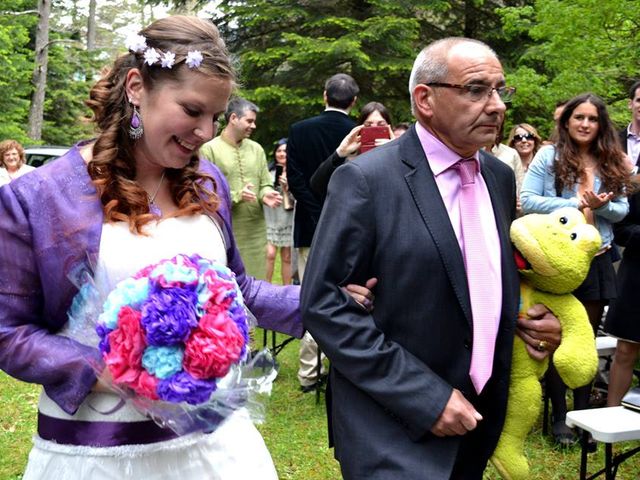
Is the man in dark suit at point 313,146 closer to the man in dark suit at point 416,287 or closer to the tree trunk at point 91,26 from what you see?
the man in dark suit at point 416,287

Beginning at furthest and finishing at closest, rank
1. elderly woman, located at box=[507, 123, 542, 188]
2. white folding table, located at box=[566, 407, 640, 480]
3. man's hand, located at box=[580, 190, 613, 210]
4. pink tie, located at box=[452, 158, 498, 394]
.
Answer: elderly woman, located at box=[507, 123, 542, 188] < man's hand, located at box=[580, 190, 613, 210] < white folding table, located at box=[566, 407, 640, 480] < pink tie, located at box=[452, 158, 498, 394]

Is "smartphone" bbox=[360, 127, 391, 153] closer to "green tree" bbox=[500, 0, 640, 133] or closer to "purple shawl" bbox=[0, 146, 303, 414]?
"purple shawl" bbox=[0, 146, 303, 414]

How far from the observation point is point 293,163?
6438 millimetres

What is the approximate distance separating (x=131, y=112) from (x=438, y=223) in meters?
1.04

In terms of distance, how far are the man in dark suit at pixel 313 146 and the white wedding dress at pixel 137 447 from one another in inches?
152

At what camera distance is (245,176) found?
7098 mm

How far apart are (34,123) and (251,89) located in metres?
9.05

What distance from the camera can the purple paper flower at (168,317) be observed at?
1993 millimetres

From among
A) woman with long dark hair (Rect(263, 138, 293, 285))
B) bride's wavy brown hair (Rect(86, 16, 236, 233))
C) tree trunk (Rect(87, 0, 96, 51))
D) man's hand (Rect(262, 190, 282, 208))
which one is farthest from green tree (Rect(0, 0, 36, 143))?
bride's wavy brown hair (Rect(86, 16, 236, 233))

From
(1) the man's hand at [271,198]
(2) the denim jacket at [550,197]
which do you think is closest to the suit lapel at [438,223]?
(2) the denim jacket at [550,197]

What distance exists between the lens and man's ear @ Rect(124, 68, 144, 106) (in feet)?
7.68

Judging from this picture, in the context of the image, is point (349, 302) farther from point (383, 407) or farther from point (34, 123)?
point (34, 123)

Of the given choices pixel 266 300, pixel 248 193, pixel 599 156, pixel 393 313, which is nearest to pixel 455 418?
pixel 393 313

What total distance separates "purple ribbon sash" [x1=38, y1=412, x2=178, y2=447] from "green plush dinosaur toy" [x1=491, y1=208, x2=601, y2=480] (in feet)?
4.46
